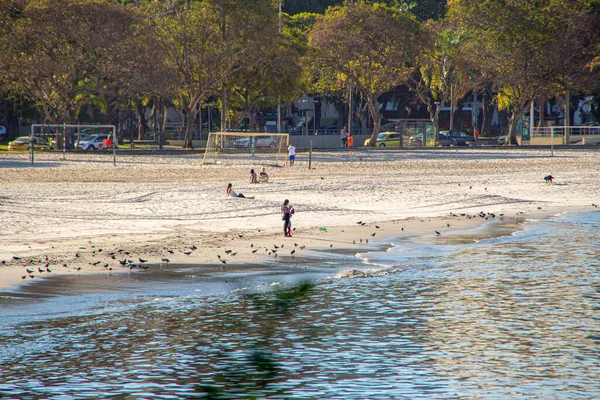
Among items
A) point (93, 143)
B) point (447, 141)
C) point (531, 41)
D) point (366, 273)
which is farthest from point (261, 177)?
point (447, 141)

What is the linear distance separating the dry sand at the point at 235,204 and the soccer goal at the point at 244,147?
3.77 metres

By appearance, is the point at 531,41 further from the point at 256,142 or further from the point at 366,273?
the point at 366,273

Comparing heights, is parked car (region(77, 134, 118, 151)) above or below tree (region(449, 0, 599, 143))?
below

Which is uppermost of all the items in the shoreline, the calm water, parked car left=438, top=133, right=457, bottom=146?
parked car left=438, top=133, right=457, bottom=146

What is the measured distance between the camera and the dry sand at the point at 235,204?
1775 cm

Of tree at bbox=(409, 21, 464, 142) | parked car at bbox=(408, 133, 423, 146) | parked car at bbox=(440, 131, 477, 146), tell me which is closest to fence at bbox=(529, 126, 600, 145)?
parked car at bbox=(440, 131, 477, 146)

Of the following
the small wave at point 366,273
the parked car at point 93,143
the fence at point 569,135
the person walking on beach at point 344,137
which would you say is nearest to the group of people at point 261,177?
the small wave at point 366,273

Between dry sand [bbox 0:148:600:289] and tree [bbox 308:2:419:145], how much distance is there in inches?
772

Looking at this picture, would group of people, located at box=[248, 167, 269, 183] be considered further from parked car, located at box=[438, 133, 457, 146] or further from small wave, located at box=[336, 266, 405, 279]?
parked car, located at box=[438, 133, 457, 146]

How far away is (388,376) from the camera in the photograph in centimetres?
981

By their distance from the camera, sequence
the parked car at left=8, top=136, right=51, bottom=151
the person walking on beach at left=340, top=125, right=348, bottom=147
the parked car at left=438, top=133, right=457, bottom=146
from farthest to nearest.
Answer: the parked car at left=438, top=133, right=457, bottom=146 < the person walking on beach at left=340, top=125, right=348, bottom=147 < the parked car at left=8, top=136, right=51, bottom=151

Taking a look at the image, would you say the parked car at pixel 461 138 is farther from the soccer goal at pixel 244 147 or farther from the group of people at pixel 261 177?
the group of people at pixel 261 177

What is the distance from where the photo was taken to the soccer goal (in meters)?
52.0

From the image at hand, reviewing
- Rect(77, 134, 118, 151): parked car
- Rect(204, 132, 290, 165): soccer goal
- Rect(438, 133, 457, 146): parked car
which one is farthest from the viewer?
Rect(438, 133, 457, 146): parked car
